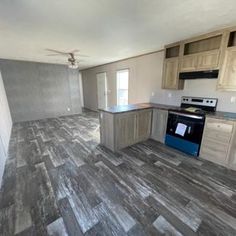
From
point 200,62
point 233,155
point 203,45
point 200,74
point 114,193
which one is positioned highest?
point 203,45

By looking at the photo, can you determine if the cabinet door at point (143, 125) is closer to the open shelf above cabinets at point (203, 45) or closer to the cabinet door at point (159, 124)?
the cabinet door at point (159, 124)

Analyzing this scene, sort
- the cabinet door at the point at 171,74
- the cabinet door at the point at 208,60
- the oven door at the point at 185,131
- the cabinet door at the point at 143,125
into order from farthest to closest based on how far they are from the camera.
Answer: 1. the cabinet door at the point at 143,125
2. the cabinet door at the point at 171,74
3. the oven door at the point at 185,131
4. the cabinet door at the point at 208,60

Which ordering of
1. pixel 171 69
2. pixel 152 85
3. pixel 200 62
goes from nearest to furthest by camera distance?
1. pixel 200 62
2. pixel 171 69
3. pixel 152 85

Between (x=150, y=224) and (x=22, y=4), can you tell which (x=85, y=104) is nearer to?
(x=22, y=4)

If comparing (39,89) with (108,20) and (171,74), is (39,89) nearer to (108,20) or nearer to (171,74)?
(108,20)

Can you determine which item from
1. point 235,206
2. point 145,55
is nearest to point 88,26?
point 145,55

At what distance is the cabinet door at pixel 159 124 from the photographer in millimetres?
3437

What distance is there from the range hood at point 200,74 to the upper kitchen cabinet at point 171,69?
170 millimetres

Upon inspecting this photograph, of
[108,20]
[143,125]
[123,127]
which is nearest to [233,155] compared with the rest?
[143,125]

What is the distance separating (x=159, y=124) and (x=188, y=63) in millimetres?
1651

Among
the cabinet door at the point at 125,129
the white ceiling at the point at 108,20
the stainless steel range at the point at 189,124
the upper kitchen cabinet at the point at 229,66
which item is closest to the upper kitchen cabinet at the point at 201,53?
the upper kitchen cabinet at the point at 229,66

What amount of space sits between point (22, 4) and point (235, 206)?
385cm

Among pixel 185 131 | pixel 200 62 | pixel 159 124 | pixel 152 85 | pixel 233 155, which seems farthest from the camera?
pixel 152 85

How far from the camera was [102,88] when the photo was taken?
660 centimetres
